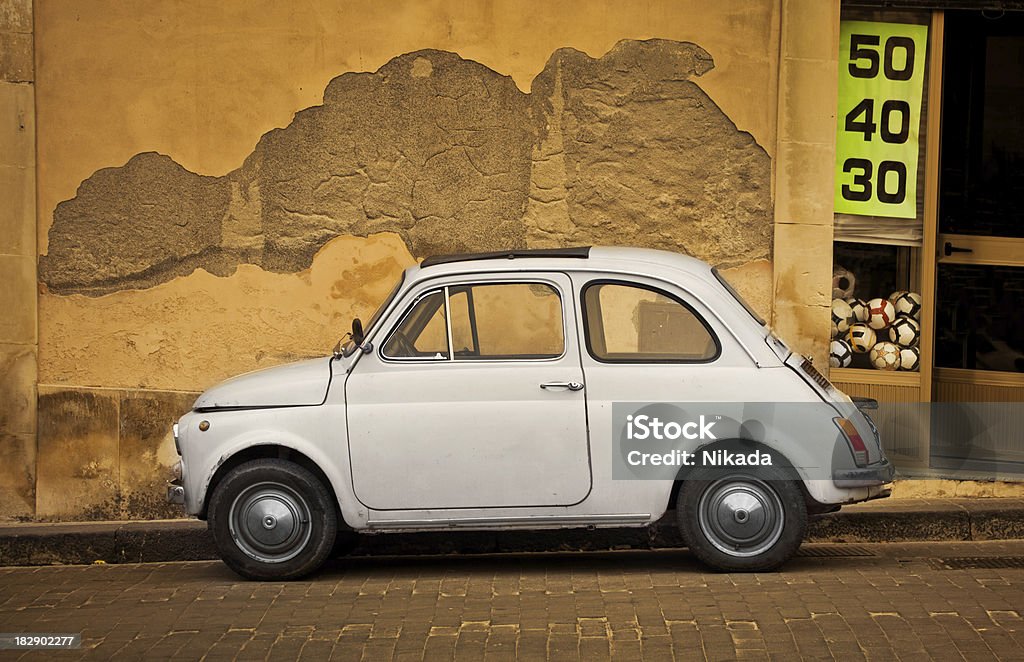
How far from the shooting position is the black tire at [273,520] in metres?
7.38

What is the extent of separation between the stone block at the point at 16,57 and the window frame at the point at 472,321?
12.8 ft

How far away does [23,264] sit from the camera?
9.74 metres

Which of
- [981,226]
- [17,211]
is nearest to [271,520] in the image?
[17,211]

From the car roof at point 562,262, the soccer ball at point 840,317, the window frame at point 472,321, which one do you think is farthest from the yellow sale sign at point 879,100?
the window frame at point 472,321

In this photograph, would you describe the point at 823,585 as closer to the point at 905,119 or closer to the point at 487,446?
the point at 487,446

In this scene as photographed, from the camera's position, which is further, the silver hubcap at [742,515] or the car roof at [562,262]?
the car roof at [562,262]

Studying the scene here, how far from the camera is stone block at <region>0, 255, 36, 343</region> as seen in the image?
9.73m

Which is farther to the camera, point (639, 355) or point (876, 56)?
point (876, 56)

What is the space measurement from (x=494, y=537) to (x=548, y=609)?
183 cm

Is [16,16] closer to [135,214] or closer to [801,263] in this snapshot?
[135,214]

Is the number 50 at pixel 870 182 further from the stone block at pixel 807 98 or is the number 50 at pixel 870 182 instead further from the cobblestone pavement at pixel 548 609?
the cobblestone pavement at pixel 548 609

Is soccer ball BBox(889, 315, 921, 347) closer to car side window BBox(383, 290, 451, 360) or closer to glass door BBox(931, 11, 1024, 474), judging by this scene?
glass door BBox(931, 11, 1024, 474)

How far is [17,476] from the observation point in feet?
31.8

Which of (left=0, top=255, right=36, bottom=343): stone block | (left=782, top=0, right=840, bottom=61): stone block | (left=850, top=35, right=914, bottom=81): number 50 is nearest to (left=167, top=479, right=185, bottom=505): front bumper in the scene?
(left=0, top=255, right=36, bottom=343): stone block
